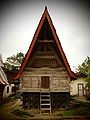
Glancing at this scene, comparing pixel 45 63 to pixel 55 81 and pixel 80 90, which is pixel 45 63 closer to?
pixel 55 81

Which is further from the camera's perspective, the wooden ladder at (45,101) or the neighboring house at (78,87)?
the neighboring house at (78,87)

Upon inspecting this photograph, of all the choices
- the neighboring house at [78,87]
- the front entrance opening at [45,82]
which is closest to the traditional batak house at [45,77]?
the front entrance opening at [45,82]

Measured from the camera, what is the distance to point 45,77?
30.1ft

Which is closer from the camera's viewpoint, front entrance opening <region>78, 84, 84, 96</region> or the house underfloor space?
the house underfloor space

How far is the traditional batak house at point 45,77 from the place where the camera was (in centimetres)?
905

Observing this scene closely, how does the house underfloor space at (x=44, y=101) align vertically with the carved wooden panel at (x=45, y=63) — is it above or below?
below

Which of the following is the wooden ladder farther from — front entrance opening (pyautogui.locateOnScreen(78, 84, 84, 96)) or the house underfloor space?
front entrance opening (pyautogui.locateOnScreen(78, 84, 84, 96))

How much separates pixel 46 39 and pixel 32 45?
140 centimetres

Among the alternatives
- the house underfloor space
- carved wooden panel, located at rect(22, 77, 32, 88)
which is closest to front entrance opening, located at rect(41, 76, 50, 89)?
the house underfloor space

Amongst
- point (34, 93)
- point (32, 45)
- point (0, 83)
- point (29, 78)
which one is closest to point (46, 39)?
point (32, 45)

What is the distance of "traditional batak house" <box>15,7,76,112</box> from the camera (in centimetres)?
905

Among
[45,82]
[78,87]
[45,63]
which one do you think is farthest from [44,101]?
[78,87]

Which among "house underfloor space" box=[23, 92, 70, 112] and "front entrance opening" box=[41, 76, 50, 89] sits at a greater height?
"front entrance opening" box=[41, 76, 50, 89]

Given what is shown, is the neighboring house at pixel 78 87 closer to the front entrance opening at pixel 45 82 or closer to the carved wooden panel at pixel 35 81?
the front entrance opening at pixel 45 82
